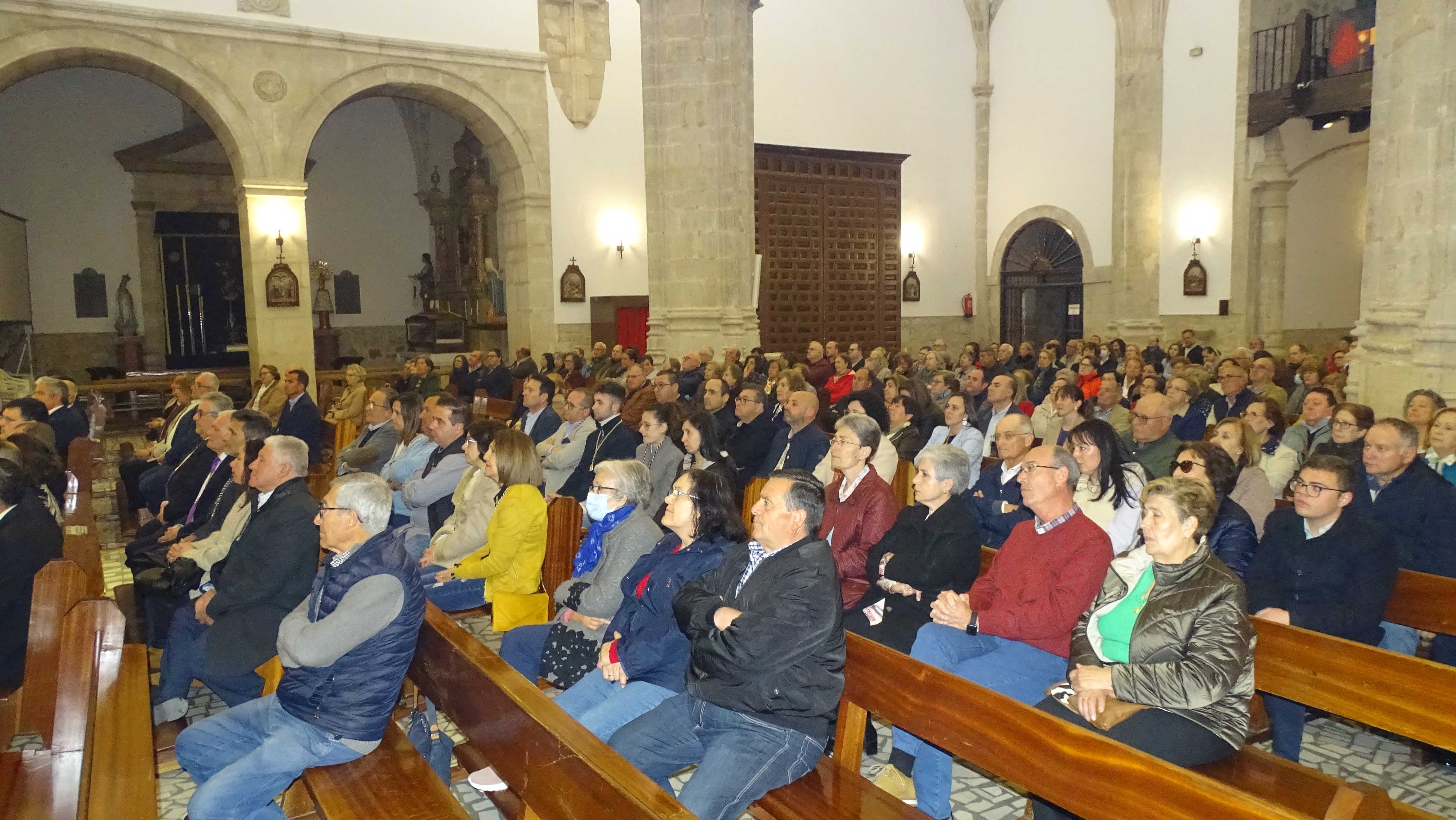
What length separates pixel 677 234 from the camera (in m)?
10.1

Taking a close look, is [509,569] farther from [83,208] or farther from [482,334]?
[83,208]

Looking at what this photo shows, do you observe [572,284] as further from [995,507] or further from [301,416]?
[995,507]

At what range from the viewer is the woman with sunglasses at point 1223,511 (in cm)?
362

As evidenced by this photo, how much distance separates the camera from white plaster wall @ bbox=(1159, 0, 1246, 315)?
14078 millimetres

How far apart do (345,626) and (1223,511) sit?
3.07m

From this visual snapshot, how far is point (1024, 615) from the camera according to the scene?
3137mm

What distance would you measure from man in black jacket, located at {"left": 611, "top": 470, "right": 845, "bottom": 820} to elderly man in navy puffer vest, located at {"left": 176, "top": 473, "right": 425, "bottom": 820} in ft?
2.30

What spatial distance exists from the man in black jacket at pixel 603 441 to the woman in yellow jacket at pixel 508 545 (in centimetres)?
153

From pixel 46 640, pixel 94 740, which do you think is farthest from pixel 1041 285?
pixel 94 740

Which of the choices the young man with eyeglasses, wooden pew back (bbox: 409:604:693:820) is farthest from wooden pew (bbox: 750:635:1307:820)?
the young man with eyeglasses

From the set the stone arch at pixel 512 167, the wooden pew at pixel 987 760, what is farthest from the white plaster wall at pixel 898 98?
the wooden pew at pixel 987 760

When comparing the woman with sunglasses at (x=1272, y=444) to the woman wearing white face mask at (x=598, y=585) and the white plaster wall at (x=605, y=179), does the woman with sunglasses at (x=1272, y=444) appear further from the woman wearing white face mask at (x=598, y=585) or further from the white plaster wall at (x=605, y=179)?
the white plaster wall at (x=605, y=179)

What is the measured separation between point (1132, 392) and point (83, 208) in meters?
16.0

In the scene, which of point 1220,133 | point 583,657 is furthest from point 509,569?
point 1220,133
